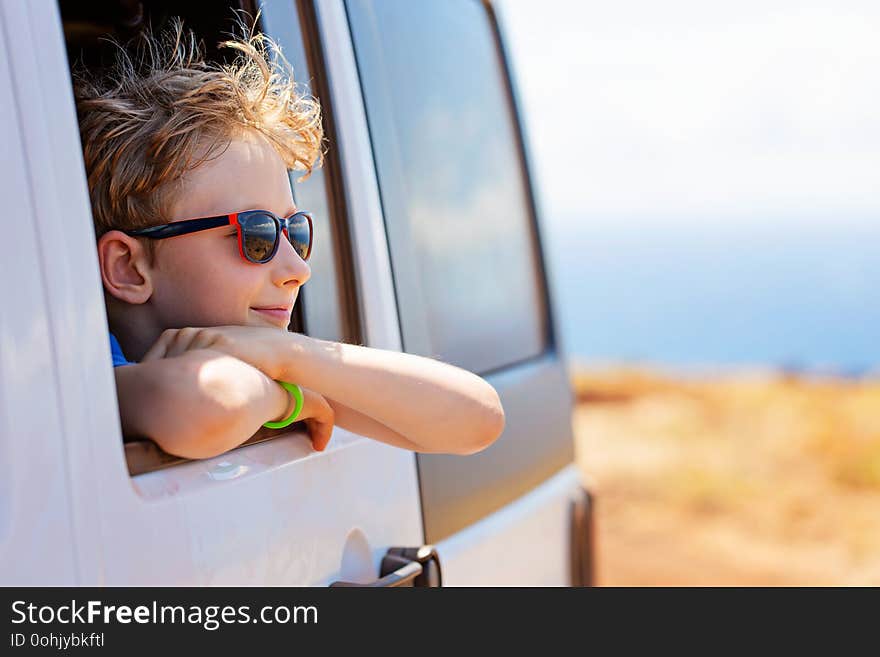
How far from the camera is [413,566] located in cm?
187

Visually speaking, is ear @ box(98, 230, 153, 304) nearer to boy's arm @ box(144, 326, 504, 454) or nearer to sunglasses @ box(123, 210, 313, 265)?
sunglasses @ box(123, 210, 313, 265)

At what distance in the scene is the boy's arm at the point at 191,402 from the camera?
1.42 metres

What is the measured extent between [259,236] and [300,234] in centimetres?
13

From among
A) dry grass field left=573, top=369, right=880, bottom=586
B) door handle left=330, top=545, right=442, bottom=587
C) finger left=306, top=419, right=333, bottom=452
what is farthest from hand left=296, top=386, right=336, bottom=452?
dry grass field left=573, top=369, right=880, bottom=586

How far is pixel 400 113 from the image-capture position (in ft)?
7.69

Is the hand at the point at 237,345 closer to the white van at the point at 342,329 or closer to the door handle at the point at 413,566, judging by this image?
the white van at the point at 342,329

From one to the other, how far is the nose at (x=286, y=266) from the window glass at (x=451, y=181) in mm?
415

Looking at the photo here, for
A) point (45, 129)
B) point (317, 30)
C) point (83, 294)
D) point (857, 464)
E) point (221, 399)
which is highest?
point (317, 30)

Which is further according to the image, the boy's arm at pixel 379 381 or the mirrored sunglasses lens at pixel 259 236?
the mirrored sunglasses lens at pixel 259 236

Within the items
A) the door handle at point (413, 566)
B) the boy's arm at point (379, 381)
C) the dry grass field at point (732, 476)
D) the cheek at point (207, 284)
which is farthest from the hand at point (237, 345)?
the dry grass field at point (732, 476)

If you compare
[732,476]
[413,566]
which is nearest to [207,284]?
[413,566]

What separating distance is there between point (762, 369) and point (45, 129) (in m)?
18.6

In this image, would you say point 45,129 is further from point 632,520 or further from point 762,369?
point 762,369
